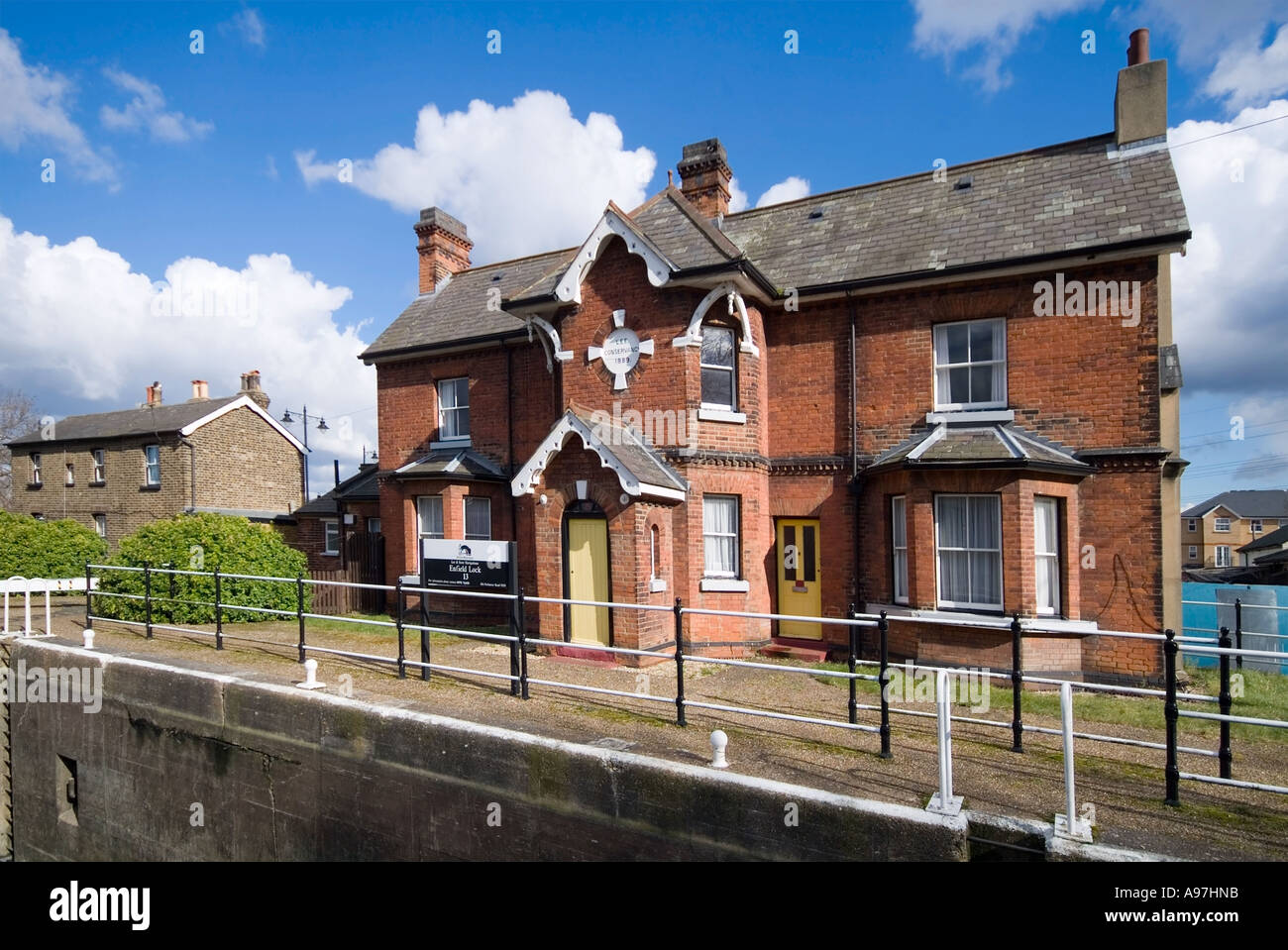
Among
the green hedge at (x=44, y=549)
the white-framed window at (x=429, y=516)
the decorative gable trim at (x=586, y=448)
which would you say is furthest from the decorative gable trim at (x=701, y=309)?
the green hedge at (x=44, y=549)

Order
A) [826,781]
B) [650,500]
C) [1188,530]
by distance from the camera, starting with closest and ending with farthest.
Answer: [826,781], [650,500], [1188,530]

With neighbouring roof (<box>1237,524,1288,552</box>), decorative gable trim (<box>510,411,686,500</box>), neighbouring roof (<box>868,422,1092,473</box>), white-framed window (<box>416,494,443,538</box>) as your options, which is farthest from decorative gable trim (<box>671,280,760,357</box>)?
neighbouring roof (<box>1237,524,1288,552</box>)

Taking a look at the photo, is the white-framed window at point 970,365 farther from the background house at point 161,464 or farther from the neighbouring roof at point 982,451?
the background house at point 161,464

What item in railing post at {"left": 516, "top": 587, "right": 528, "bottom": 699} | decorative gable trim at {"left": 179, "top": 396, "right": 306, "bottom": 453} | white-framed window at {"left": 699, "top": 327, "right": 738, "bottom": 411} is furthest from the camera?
decorative gable trim at {"left": 179, "top": 396, "right": 306, "bottom": 453}

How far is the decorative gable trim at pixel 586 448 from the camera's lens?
10461 millimetres

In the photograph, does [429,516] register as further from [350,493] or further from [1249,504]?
[1249,504]

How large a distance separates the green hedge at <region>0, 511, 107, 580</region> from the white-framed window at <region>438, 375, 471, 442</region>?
909 cm

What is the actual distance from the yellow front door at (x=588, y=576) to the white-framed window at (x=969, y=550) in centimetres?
503

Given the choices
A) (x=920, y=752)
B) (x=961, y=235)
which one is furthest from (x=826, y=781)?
(x=961, y=235)

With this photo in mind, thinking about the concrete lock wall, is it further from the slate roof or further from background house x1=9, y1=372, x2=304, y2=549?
the slate roof

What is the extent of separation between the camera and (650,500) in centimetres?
1099

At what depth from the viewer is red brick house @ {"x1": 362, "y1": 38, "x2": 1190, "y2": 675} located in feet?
33.8

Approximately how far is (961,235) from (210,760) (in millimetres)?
13000
